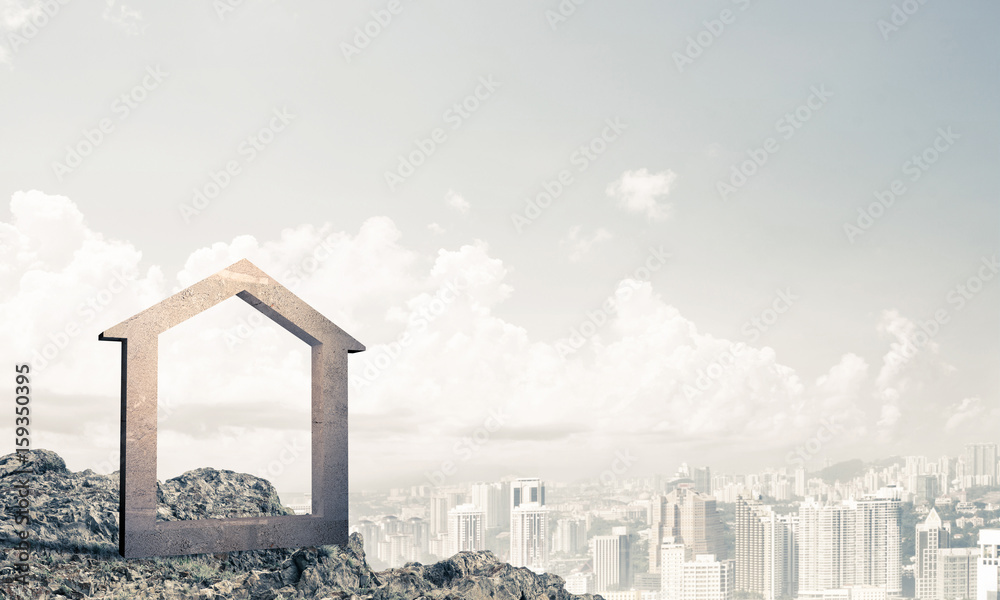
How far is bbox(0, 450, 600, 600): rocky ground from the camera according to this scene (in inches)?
320

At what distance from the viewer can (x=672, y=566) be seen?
1569cm

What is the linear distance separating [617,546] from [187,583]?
9380mm

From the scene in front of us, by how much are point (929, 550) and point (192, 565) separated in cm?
1519

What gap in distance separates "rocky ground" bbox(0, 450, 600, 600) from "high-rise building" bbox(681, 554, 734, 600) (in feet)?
22.2

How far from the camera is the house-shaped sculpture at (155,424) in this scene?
820 cm

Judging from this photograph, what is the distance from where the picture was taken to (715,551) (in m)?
15.8

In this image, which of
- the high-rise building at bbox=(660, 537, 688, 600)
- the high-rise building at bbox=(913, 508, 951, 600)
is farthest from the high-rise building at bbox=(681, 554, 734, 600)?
the high-rise building at bbox=(913, 508, 951, 600)

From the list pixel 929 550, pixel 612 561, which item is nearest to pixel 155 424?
pixel 612 561

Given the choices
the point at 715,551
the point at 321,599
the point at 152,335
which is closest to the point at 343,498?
the point at 321,599

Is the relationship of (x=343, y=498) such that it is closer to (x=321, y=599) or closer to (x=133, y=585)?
(x=321, y=599)

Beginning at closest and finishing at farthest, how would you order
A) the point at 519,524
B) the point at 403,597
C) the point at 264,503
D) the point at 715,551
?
the point at 403,597 → the point at 264,503 → the point at 519,524 → the point at 715,551

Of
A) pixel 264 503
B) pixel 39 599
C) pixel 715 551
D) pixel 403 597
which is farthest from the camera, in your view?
pixel 715 551

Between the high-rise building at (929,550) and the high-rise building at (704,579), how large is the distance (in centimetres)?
474
